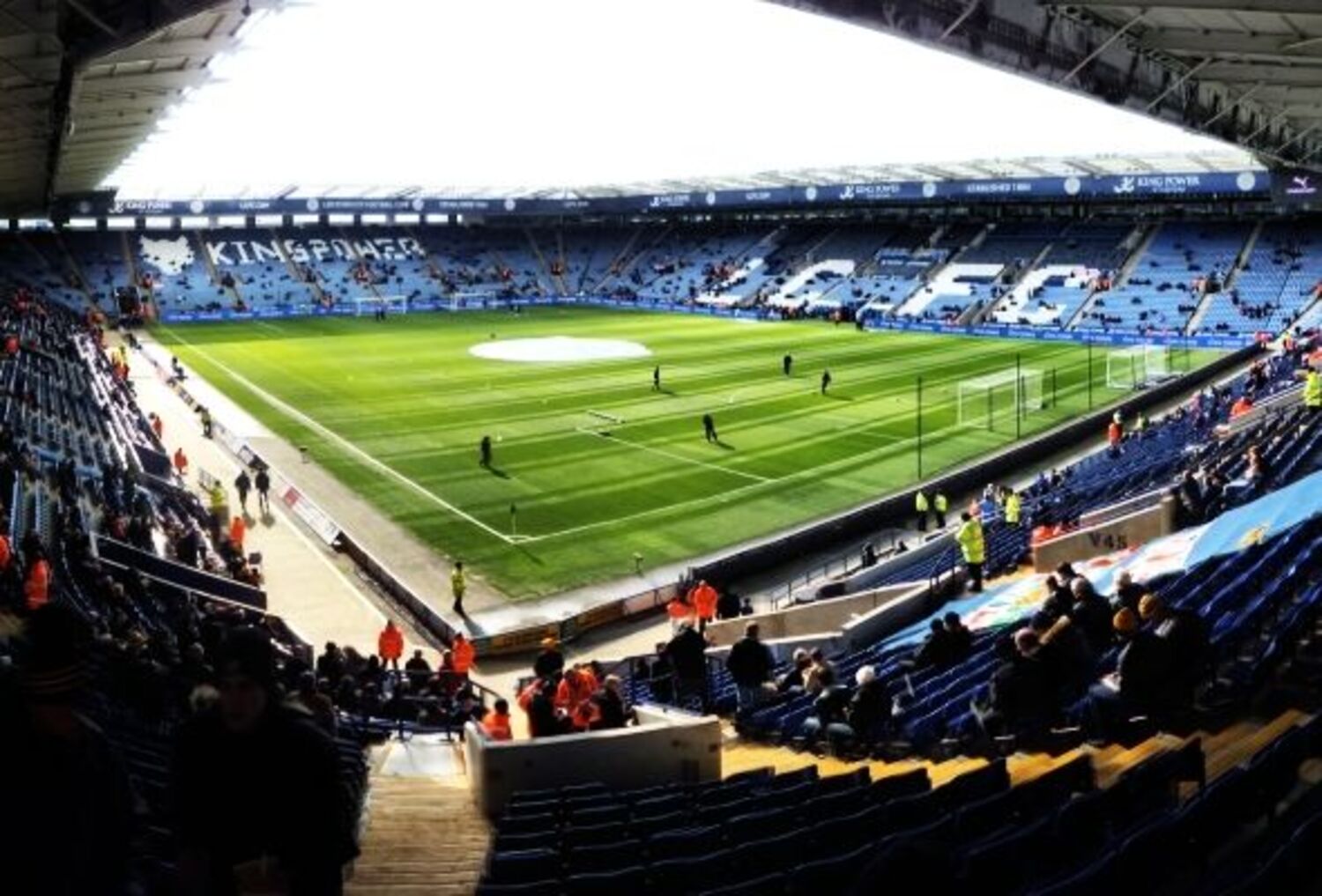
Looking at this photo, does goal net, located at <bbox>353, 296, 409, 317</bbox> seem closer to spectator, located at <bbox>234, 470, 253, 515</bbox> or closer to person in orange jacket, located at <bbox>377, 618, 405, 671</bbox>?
spectator, located at <bbox>234, 470, 253, 515</bbox>

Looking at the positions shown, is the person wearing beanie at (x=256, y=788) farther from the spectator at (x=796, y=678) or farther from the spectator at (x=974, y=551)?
the spectator at (x=974, y=551)

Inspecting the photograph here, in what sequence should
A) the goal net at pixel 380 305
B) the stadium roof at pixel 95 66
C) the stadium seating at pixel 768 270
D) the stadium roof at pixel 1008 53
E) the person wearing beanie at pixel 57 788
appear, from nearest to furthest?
the person wearing beanie at pixel 57 788 → the stadium roof at pixel 95 66 → the stadium roof at pixel 1008 53 → the stadium seating at pixel 768 270 → the goal net at pixel 380 305

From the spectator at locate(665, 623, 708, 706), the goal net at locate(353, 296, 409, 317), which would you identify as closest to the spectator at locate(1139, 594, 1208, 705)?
the spectator at locate(665, 623, 708, 706)

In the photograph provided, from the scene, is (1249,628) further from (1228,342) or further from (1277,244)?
(1277,244)

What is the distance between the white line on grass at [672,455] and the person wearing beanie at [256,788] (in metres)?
33.5

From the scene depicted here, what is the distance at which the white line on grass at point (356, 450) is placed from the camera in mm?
33094

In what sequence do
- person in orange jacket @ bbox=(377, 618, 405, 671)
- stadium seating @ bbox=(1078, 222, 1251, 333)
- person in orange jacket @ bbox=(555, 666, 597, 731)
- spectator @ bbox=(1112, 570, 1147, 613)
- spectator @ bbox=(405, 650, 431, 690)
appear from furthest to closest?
stadium seating @ bbox=(1078, 222, 1251, 333) < person in orange jacket @ bbox=(377, 618, 405, 671) < spectator @ bbox=(405, 650, 431, 690) < person in orange jacket @ bbox=(555, 666, 597, 731) < spectator @ bbox=(1112, 570, 1147, 613)

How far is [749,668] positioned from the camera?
49.4 ft

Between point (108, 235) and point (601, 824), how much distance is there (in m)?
98.5

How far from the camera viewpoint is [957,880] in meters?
4.57

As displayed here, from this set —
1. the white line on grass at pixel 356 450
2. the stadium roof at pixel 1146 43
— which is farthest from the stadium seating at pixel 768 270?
the stadium roof at pixel 1146 43

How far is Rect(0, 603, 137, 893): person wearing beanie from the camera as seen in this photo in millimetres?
3270

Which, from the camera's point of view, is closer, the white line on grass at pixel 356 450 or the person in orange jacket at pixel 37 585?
the person in orange jacket at pixel 37 585

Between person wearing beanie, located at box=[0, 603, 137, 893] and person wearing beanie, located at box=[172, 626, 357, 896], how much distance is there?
0.26 metres
